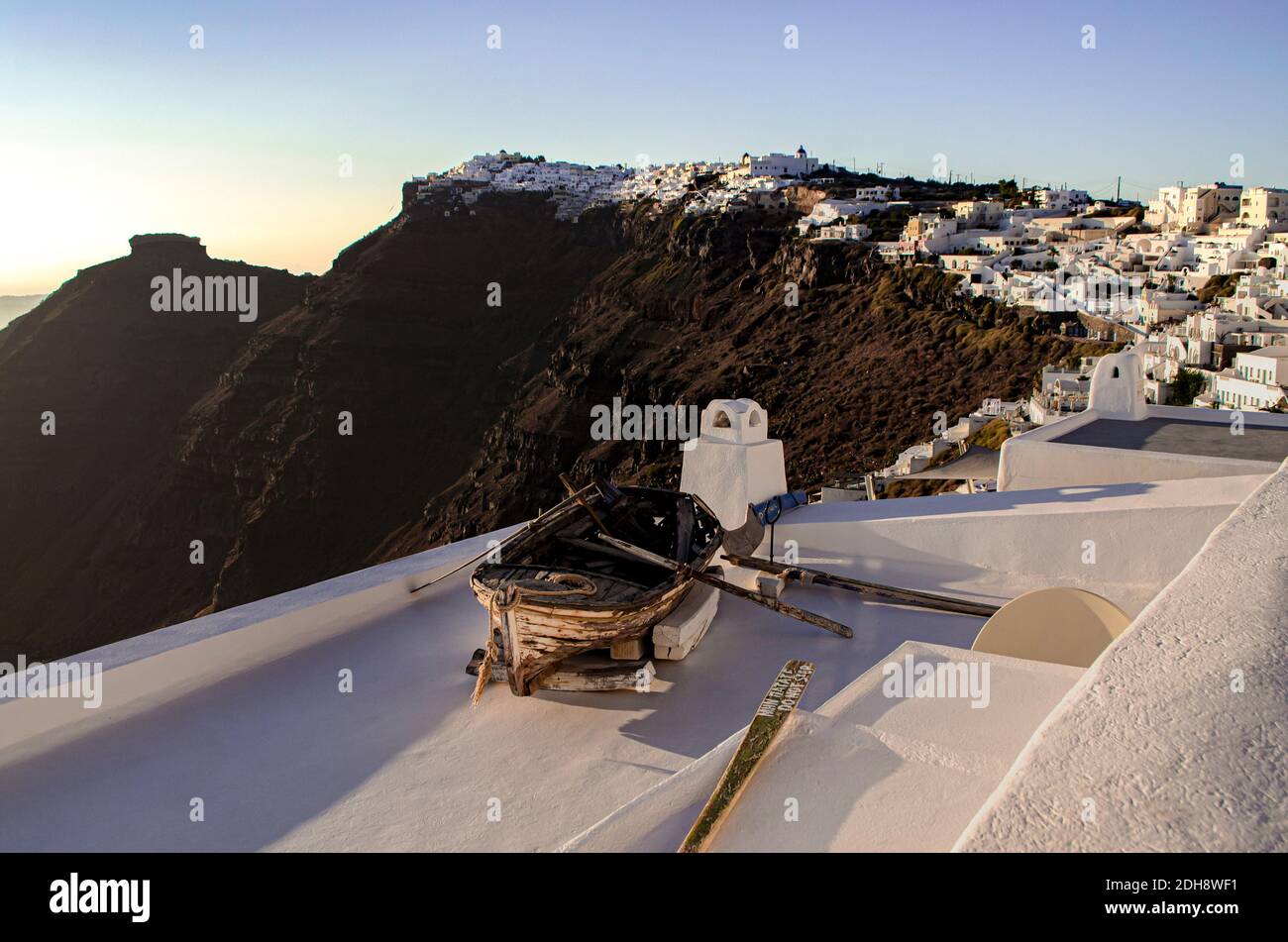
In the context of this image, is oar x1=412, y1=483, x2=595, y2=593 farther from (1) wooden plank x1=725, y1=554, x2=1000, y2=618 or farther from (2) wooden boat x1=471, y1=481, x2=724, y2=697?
(1) wooden plank x1=725, y1=554, x2=1000, y2=618

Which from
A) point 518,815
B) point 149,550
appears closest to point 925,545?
point 518,815

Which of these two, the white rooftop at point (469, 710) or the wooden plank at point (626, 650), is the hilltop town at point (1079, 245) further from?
the wooden plank at point (626, 650)

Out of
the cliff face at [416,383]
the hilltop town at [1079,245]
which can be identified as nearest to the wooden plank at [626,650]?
the hilltop town at [1079,245]

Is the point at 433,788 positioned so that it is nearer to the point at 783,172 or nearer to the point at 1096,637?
the point at 1096,637

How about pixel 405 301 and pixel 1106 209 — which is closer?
pixel 405 301

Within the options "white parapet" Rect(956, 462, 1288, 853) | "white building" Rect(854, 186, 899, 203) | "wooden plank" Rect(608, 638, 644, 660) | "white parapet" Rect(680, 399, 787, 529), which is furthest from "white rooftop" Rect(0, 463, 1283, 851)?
"white building" Rect(854, 186, 899, 203)

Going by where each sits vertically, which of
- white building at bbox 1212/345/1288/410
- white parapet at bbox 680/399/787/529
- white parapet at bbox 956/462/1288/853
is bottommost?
white parapet at bbox 956/462/1288/853
